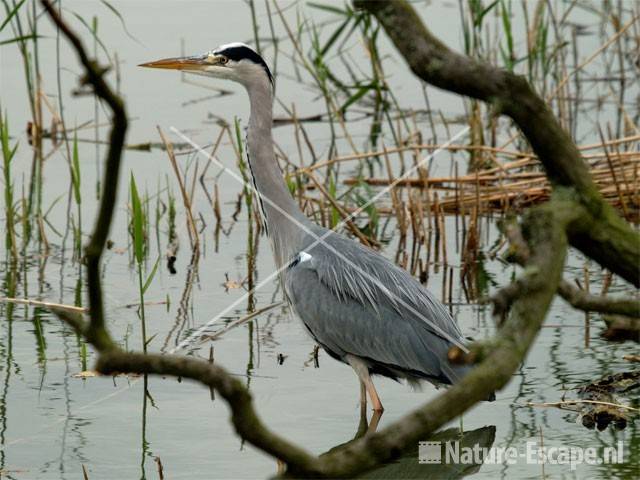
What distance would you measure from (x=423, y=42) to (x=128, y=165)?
6.81 metres

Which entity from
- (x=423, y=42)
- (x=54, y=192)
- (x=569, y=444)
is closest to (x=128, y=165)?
(x=54, y=192)

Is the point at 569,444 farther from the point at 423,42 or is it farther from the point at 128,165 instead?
the point at 128,165

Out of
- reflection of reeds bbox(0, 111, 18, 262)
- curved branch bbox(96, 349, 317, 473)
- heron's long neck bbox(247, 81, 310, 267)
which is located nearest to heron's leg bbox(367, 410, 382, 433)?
heron's long neck bbox(247, 81, 310, 267)

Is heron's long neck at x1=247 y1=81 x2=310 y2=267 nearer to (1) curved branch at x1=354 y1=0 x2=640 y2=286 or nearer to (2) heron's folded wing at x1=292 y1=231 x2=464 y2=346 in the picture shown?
(2) heron's folded wing at x1=292 y1=231 x2=464 y2=346

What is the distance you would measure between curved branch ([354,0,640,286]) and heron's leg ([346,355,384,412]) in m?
3.04

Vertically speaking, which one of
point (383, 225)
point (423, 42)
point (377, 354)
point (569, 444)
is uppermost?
point (383, 225)

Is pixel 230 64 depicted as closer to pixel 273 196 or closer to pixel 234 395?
pixel 273 196

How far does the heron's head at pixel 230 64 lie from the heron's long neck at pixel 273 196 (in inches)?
9.2

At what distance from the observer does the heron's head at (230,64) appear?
5.52 m

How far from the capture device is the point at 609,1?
31.6 feet

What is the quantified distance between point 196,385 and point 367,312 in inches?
30.1

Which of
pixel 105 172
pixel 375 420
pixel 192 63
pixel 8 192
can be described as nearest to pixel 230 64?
pixel 192 63

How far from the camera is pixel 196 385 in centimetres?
505

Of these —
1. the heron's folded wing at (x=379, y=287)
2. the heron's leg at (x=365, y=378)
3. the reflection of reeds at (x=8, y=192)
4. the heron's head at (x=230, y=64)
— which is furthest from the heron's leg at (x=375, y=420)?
the reflection of reeds at (x=8, y=192)
